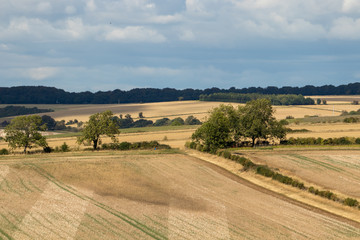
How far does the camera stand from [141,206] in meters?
42.2

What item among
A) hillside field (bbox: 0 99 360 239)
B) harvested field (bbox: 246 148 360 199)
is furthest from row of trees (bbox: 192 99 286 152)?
harvested field (bbox: 246 148 360 199)

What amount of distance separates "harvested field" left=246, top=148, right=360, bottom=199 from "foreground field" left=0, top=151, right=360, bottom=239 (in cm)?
812

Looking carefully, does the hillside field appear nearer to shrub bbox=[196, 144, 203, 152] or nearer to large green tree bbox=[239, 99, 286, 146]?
shrub bbox=[196, 144, 203, 152]

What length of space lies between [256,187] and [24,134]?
1877 inches

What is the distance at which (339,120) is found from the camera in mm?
111938

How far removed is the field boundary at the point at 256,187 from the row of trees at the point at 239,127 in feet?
10.9

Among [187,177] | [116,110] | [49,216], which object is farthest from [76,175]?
[116,110]

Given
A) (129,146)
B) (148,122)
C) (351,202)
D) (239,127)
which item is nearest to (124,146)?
(129,146)

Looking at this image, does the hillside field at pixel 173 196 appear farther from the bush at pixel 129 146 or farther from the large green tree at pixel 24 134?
the large green tree at pixel 24 134

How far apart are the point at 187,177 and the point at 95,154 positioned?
21891 mm

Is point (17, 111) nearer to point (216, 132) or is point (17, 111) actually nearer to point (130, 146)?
point (130, 146)

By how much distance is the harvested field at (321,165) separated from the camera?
5209cm

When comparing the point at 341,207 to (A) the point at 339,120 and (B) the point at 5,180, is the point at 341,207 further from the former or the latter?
(A) the point at 339,120

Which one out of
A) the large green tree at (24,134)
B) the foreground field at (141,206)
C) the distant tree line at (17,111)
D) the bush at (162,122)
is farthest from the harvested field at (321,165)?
the distant tree line at (17,111)
